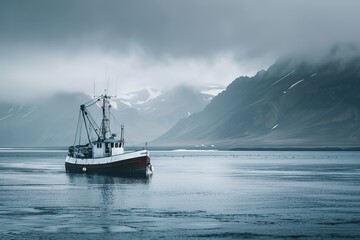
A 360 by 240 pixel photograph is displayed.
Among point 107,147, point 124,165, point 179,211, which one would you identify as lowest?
point 179,211

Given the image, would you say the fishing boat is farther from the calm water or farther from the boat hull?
the calm water

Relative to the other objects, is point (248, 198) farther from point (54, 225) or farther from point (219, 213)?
point (54, 225)

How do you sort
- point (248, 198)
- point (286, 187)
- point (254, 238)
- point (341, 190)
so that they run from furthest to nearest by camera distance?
point (286, 187)
point (341, 190)
point (248, 198)
point (254, 238)

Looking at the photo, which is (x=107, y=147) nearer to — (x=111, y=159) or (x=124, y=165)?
→ (x=111, y=159)

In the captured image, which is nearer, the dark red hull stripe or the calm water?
the calm water

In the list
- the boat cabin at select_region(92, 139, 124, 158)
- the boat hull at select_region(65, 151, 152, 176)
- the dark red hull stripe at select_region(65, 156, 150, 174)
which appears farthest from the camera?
the boat cabin at select_region(92, 139, 124, 158)

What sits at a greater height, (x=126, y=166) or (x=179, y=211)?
(x=126, y=166)

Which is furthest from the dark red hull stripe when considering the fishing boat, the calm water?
the calm water

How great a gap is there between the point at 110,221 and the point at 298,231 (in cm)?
1623

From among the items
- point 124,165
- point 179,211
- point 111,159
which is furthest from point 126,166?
point 179,211

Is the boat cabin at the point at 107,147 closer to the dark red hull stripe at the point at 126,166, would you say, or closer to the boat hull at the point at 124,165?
the boat hull at the point at 124,165

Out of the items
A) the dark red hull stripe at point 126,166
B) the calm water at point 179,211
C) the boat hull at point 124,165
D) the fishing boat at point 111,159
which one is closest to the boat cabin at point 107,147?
the fishing boat at point 111,159

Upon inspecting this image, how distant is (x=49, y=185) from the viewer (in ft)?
320

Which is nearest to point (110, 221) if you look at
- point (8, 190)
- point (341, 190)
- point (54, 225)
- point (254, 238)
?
point (54, 225)
